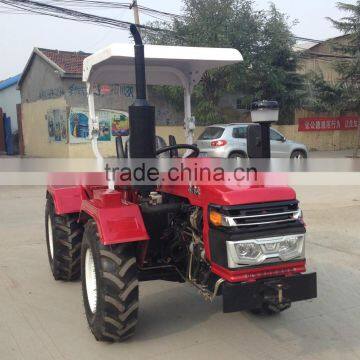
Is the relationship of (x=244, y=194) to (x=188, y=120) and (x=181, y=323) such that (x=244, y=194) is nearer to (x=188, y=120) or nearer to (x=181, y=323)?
(x=181, y=323)

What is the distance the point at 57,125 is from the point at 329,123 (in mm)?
13574

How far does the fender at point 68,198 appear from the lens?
493 centimetres

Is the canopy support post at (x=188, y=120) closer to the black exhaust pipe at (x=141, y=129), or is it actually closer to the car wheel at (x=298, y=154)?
the black exhaust pipe at (x=141, y=129)

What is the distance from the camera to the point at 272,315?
4.19 metres

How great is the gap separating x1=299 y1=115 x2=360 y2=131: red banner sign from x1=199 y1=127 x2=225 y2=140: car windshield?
32.0ft

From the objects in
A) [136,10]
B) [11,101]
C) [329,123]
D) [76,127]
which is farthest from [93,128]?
[11,101]

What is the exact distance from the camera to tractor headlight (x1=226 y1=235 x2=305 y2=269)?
3145 mm

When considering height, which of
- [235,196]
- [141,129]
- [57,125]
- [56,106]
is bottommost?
[235,196]

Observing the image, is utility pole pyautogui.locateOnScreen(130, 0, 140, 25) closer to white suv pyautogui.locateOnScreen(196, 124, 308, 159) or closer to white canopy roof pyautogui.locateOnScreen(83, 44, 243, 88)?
white suv pyautogui.locateOnScreen(196, 124, 308, 159)

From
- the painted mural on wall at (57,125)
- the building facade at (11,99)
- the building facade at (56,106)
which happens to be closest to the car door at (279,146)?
the building facade at (56,106)

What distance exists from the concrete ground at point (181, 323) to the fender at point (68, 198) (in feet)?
2.65

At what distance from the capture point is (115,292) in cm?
342

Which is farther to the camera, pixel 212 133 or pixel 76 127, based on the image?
pixel 76 127

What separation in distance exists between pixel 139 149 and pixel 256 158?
897 millimetres
